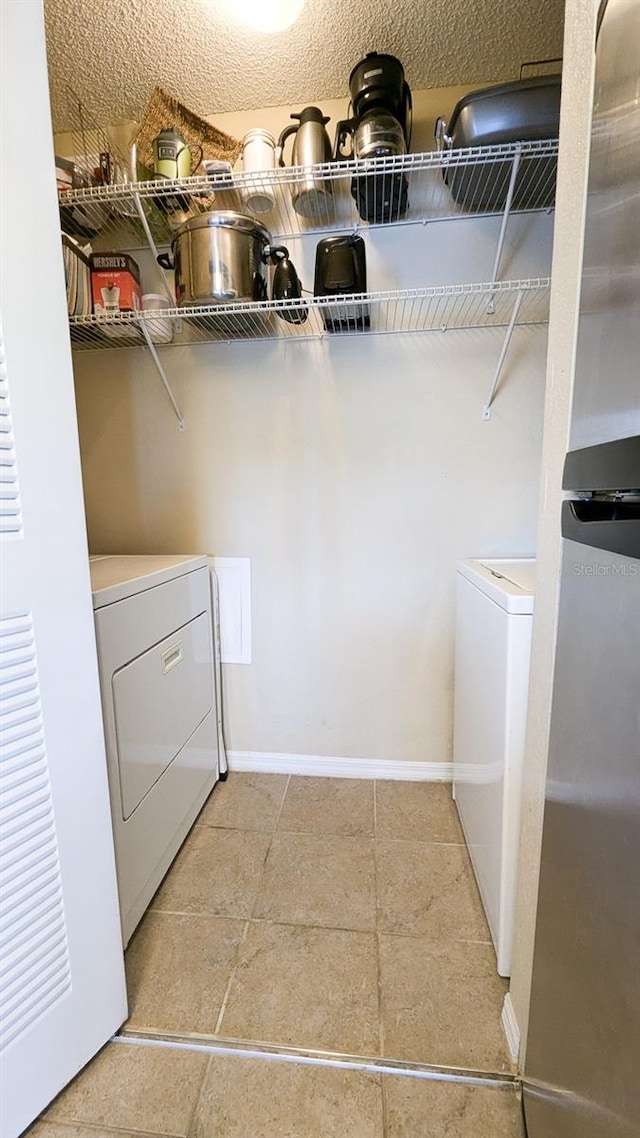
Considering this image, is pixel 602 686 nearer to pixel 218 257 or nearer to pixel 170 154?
pixel 218 257

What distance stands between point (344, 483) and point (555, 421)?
1.03m

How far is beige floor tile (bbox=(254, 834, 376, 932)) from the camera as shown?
128 centimetres

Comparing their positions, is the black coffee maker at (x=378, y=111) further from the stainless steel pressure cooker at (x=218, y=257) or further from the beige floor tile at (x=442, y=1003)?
the beige floor tile at (x=442, y=1003)

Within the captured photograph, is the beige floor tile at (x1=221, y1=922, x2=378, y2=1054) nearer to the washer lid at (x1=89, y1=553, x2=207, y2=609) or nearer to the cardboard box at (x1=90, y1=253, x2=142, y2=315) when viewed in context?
the washer lid at (x1=89, y1=553, x2=207, y2=609)

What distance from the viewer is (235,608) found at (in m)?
1.90

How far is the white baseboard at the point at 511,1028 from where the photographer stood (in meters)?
0.93

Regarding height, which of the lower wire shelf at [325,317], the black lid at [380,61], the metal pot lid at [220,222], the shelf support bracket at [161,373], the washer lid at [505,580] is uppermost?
the black lid at [380,61]

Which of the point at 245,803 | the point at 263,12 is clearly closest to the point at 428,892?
the point at 245,803

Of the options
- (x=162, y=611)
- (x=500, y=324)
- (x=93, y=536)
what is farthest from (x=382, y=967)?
(x=500, y=324)

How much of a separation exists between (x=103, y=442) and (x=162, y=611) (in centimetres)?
93

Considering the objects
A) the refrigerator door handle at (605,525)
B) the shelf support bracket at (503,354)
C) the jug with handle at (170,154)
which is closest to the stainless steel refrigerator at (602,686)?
the refrigerator door handle at (605,525)

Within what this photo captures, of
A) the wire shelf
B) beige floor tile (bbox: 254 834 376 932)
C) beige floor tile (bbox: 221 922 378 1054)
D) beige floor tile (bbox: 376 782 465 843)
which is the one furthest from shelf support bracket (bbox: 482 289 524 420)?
beige floor tile (bbox: 221 922 378 1054)

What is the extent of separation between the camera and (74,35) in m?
1.36

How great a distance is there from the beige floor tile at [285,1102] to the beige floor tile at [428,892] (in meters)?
0.37
